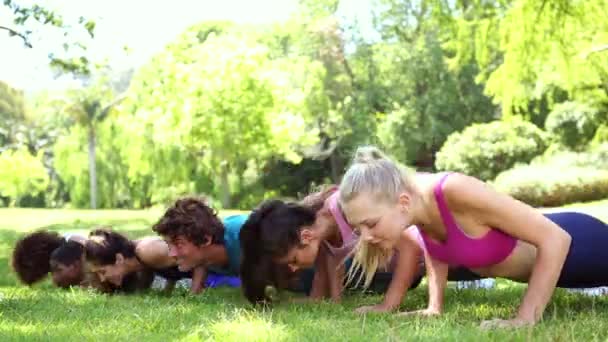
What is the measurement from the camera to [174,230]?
4570mm

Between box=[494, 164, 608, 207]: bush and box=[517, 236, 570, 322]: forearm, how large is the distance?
16078 mm

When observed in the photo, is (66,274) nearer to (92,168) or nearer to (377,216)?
(377,216)

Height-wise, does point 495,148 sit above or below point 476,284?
below

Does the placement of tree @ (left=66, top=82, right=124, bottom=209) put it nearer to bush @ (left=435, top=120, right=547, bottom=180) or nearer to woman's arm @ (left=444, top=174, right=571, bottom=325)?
bush @ (left=435, top=120, right=547, bottom=180)

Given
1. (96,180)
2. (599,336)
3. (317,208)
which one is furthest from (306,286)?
(96,180)

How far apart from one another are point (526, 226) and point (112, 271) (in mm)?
2920

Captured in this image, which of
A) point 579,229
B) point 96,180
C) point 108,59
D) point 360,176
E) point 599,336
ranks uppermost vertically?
point 108,59

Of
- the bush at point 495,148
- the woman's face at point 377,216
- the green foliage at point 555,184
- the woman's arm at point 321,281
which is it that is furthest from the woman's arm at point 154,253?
the bush at point 495,148

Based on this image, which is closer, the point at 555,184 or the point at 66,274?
the point at 66,274

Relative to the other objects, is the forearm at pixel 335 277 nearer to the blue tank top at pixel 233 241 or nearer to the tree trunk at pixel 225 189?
the blue tank top at pixel 233 241

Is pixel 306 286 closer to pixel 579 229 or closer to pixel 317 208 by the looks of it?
pixel 317 208

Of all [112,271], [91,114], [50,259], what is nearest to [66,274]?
[50,259]

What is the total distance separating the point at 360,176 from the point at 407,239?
87 centimetres

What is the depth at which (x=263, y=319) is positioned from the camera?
3.32 metres
